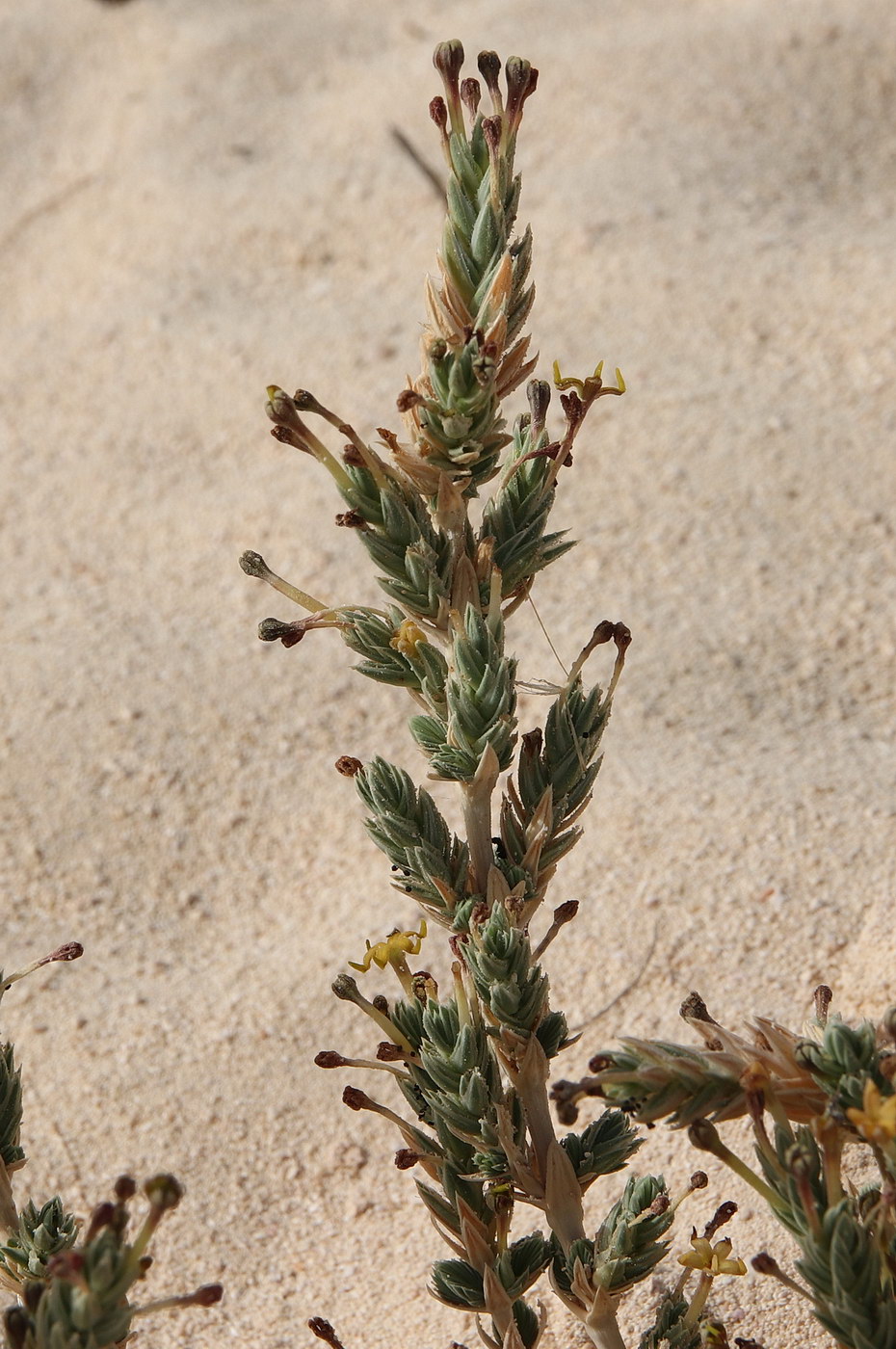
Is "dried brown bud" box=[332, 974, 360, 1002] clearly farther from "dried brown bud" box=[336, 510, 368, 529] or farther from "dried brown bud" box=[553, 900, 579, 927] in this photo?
"dried brown bud" box=[336, 510, 368, 529]

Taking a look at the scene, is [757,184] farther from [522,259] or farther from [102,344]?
[522,259]

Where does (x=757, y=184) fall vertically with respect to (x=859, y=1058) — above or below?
above

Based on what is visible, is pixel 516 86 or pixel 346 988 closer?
pixel 516 86

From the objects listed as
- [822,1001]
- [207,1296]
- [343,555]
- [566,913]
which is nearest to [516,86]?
Result: [566,913]

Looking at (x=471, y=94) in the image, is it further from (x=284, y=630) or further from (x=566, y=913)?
(x=566, y=913)

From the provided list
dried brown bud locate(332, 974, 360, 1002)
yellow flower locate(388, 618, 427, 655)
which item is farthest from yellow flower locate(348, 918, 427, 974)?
yellow flower locate(388, 618, 427, 655)

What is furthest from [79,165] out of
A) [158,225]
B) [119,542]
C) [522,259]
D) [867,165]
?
[522,259]
